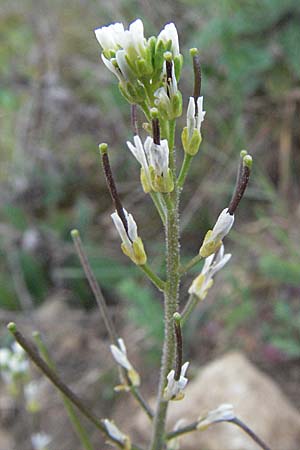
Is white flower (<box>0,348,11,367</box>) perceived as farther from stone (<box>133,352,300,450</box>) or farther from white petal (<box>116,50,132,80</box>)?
white petal (<box>116,50,132,80</box>)

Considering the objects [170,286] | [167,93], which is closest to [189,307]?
[170,286]

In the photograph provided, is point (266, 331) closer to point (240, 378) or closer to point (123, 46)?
Result: point (240, 378)

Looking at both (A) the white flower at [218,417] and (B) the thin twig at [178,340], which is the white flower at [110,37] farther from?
(A) the white flower at [218,417]

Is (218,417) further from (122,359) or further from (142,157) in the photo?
(142,157)

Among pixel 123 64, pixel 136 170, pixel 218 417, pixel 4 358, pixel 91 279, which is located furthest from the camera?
pixel 136 170

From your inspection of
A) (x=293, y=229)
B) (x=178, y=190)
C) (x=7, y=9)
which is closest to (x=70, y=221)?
(x=293, y=229)

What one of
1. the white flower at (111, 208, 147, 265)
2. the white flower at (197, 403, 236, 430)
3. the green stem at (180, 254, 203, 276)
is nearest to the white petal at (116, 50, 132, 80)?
the white flower at (111, 208, 147, 265)
